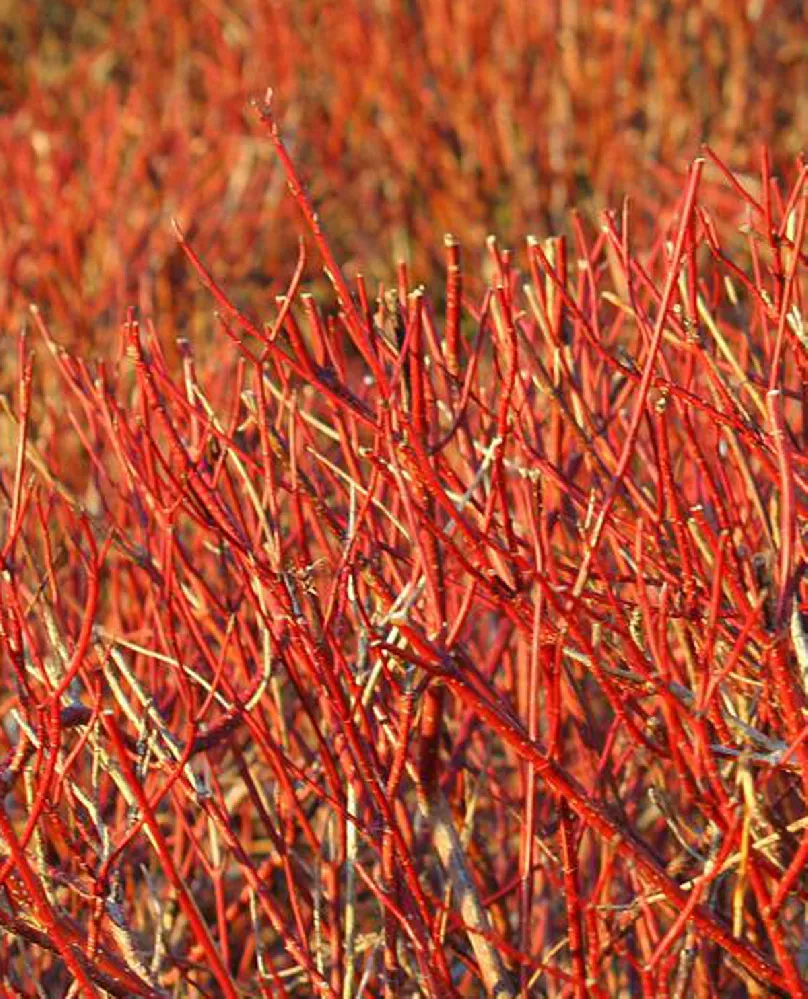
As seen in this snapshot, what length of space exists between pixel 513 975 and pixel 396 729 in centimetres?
35

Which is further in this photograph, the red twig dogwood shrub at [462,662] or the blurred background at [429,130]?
the blurred background at [429,130]

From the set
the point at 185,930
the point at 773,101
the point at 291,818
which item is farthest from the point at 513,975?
→ the point at 773,101

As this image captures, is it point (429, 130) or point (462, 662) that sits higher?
point (462, 662)

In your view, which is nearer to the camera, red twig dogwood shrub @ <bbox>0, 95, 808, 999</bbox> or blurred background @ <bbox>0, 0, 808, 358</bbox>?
red twig dogwood shrub @ <bbox>0, 95, 808, 999</bbox>

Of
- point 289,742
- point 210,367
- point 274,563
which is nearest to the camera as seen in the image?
point 274,563

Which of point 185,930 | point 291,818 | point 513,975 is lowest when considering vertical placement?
point 185,930

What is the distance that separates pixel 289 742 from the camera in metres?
2.14

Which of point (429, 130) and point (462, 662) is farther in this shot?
point (429, 130)

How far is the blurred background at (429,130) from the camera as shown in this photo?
4.71 meters

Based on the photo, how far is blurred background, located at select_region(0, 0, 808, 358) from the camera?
4.71 meters

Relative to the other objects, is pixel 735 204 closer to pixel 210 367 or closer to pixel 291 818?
pixel 210 367

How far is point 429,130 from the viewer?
4965 mm

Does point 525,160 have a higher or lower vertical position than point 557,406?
lower

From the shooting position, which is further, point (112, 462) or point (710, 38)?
point (710, 38)
